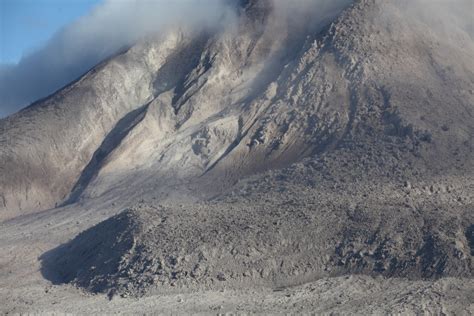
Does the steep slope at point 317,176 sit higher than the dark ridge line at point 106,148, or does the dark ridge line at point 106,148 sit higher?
the dark ridge line at point 106,148

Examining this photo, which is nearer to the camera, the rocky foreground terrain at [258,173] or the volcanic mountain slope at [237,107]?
the rocky foreground terrain at [258,173]

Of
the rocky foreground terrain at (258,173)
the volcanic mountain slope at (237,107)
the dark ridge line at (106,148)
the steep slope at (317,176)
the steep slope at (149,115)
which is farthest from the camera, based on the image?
the dark ridge line at (106,148)

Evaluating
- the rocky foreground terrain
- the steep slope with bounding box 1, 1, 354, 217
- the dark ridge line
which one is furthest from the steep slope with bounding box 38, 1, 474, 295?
the dark ridge line

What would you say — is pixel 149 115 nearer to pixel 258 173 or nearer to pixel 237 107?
pixel 237 107

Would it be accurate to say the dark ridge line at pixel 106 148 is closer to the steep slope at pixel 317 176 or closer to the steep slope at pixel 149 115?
the steep slope at pixel 149 115

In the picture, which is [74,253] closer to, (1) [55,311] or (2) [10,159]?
(1) [55,311]

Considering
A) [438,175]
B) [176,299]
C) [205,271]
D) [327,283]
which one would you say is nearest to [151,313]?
[176,299]

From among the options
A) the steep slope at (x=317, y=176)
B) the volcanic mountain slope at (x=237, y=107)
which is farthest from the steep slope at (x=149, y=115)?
the steep slope at (x=317, y=176)

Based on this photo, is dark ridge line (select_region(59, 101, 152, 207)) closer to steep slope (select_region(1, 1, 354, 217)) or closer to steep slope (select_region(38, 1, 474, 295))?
steep slope (select_region(1, 1, 354, 217))

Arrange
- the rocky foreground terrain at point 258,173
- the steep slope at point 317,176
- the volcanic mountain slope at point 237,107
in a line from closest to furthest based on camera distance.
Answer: the rocky foreground terrain at point 258,173
the steep slope at point 317,176
the volcanic mountain slope at point 237,107
